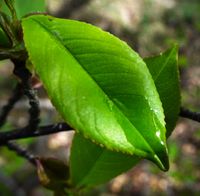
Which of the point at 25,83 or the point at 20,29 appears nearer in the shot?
the point at 20,29

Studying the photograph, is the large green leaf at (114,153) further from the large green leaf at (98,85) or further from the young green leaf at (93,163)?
the large green leaf at (98,85)

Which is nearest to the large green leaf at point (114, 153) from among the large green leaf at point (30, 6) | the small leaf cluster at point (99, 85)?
the small leaf cluster at point (99, 85)

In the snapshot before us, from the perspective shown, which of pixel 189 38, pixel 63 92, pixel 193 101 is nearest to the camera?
pixel 63 92

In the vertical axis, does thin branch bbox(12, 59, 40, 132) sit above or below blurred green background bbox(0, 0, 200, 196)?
above

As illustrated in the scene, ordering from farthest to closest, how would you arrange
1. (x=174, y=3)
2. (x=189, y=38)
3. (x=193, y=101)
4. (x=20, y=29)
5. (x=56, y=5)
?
(x=174, y=3), (x=56, y=5), (x=189, y=38), (x=193, y=101), (x=20, y=29)

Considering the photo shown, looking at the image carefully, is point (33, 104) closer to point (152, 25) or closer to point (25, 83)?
point (25, 83)

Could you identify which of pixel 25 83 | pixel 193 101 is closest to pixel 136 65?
pixel 25 83

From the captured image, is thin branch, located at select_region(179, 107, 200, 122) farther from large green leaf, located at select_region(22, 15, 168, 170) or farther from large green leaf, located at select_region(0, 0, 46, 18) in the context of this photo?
large green leaf, located at select_region(0, 0, 46, 18)

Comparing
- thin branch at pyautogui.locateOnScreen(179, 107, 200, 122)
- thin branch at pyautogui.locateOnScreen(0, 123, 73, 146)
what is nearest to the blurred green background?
thin branch at pyautogui.locateOnScreen(0, 123, 73, 146)
